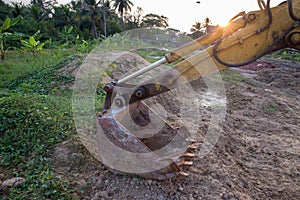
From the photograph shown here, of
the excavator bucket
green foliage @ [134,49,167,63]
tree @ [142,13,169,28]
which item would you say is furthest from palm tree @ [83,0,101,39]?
the excavator bucket

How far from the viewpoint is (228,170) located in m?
2.69

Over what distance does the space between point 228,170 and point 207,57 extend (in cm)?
136

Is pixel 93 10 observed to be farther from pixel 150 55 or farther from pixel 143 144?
pixel 143 144

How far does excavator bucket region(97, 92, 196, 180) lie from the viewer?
205cm

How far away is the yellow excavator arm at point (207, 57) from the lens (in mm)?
1907

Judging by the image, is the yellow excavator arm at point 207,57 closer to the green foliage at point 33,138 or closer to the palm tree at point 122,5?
the green foliage at point 33,138

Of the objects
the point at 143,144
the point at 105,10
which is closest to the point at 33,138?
the point at 143,144

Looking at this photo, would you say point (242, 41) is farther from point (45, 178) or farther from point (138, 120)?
point (45, 178)

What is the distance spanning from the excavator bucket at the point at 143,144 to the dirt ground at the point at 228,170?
5.5 inches

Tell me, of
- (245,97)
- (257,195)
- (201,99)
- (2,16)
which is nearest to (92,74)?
(201,99)

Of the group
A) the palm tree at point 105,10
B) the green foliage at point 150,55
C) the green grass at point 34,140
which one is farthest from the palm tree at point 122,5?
the green grass at point 34,140

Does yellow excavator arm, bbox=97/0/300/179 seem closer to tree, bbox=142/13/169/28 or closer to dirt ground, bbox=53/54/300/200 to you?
dirt ground, bbox=53/54/300/200

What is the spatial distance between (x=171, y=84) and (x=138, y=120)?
2.82 ft

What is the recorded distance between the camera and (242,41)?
195cm
